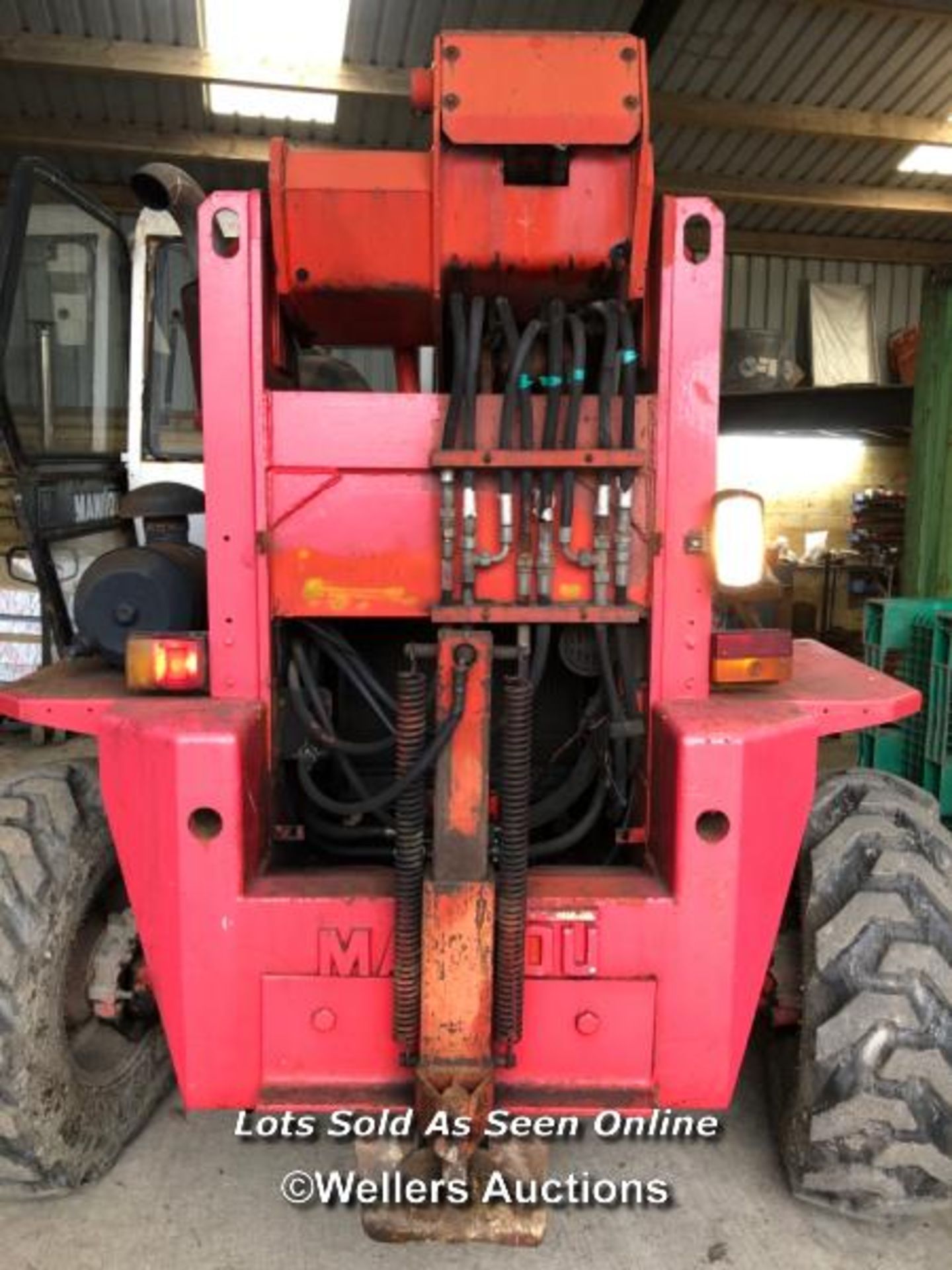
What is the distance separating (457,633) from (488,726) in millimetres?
196

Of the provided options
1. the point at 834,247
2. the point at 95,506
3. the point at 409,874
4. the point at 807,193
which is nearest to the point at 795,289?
the point at 834,247

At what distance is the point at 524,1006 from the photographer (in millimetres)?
2172

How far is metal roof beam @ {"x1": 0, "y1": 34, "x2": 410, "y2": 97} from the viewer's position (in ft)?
25.7

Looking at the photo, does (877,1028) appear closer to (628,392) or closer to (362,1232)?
(362,1232)

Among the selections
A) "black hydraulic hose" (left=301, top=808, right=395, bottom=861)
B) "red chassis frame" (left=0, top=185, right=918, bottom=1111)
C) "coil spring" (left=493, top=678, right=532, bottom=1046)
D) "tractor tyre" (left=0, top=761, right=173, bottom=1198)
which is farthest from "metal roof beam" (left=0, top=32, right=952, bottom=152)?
"tractor tyre" (left=0, top=761, right=173, bottom=1198)

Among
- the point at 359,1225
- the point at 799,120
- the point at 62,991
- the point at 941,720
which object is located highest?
the point at 799,120

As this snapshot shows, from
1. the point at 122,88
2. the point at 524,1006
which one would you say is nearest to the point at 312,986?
the point at 524,1006

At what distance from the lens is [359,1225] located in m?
2.42

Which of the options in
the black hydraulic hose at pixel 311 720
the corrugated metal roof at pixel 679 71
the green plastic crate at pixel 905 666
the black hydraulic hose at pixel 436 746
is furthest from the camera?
the corrugated metal roof at pixel 679 71

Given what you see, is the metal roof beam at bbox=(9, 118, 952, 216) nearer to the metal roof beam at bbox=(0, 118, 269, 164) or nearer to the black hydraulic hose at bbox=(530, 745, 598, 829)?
the metal roof beam at bbox=(0, 118, 269, 164)

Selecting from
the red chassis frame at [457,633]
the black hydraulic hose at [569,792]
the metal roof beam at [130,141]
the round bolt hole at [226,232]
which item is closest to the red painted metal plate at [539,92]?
the red chassis frame at [457,633]

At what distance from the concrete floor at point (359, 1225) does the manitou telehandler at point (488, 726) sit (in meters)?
0.13

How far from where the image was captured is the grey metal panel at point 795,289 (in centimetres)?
1312

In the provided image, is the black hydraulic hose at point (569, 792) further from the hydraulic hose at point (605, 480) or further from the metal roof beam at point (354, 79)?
Answer: the metal roof beam at point (354, 79)
